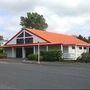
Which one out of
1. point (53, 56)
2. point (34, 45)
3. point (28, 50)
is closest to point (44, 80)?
point (53, 56)

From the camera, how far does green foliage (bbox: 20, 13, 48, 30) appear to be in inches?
3636

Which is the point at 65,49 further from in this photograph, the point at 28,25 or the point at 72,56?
the point at 28,25

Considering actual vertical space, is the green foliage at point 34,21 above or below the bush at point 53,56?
above

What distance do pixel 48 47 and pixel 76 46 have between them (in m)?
5.39

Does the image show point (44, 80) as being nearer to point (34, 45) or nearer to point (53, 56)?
point (53, 56)

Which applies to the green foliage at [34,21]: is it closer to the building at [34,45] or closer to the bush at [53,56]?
the building at [34,45]

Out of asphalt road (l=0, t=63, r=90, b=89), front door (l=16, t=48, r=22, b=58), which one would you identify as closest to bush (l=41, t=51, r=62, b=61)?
front door (l=16, t=48, r=22, b=58)

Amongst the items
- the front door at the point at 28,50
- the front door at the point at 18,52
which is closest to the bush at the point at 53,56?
the front door at the point at 28,50

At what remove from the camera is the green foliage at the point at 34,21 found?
92344 mm

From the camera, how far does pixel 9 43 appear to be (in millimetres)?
57938

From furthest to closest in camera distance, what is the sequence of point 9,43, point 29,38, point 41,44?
point 9,43
point 29,38
point 41,44

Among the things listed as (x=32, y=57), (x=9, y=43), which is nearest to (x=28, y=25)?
(x=9, y=43)

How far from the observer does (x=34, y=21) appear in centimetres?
9269

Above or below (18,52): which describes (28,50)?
above
